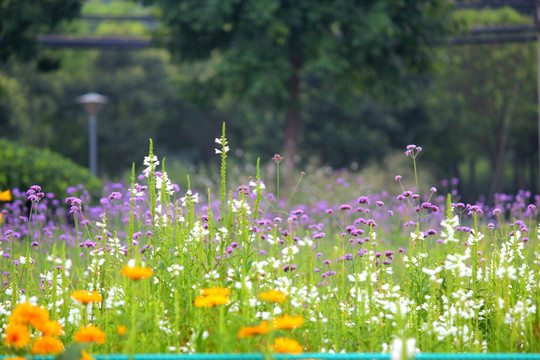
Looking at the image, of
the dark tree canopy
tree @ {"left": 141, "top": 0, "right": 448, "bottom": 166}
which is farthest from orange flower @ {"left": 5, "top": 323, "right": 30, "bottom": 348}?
the dark tree canopy

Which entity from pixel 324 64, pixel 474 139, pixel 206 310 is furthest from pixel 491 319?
pixel 474 139

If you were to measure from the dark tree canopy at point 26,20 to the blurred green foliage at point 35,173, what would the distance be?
4.30 m

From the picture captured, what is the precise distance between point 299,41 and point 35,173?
24.1 feet

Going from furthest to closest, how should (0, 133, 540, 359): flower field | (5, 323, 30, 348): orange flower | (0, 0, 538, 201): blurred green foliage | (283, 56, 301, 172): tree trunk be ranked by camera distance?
1. (283, 56, 301, 172): tree trunk
2. (0, 0, 538, 201): blurred green foliage
3. (0, 133, 540, 359): flower field
4. (5, 323, 30, 348): orange flower

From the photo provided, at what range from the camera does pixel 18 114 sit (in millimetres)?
25891

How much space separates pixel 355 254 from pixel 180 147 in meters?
32.9

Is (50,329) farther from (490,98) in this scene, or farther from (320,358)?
(490,98)

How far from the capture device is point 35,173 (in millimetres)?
8977

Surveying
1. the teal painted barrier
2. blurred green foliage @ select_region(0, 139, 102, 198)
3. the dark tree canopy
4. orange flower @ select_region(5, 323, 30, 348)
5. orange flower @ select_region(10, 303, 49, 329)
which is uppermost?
the dark tree canopy

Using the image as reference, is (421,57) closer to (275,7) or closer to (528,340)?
(275,7)

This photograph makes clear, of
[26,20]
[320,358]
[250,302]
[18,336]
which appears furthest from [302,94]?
[18,336]

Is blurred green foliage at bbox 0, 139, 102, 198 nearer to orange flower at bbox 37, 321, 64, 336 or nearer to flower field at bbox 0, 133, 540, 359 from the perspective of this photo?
flower field at bbox 0, 133, 540, 359

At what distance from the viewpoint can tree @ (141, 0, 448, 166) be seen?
13477 mm

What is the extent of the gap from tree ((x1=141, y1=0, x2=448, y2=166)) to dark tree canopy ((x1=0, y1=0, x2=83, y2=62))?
2.05m
